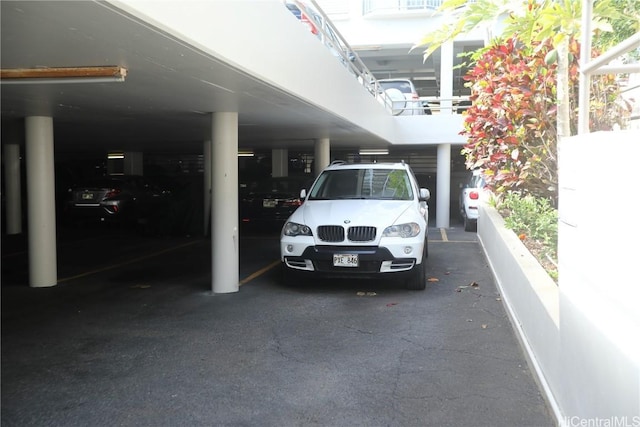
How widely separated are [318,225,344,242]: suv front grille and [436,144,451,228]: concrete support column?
9.20 metres

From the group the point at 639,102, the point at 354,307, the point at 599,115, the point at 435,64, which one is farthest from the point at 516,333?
the point at 435,64

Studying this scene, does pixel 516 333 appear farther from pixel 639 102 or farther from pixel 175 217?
pixel 175 217

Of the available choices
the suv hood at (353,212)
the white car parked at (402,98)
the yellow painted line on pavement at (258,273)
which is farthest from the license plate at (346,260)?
the white car parked at (402,98)

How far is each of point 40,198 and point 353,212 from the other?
4323 mm

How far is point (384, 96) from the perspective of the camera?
15.2 metres

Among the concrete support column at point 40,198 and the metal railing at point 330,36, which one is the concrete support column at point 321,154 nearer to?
the metal railing at point 330,36

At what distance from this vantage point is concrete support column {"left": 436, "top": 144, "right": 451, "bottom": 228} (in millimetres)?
15852

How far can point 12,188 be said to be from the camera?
535 inches

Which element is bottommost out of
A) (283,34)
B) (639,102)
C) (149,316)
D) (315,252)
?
(149,316)

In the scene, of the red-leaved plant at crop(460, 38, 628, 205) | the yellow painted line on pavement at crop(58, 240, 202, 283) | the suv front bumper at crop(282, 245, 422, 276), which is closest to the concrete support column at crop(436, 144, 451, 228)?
the red-leaved plant at crop(460, 38, 628, 205)

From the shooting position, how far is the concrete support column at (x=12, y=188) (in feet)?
43.3

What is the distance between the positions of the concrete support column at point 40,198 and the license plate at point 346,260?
403 cm

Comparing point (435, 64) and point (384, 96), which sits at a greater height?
point (435, 64)

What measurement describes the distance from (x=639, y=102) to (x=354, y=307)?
364 cm
